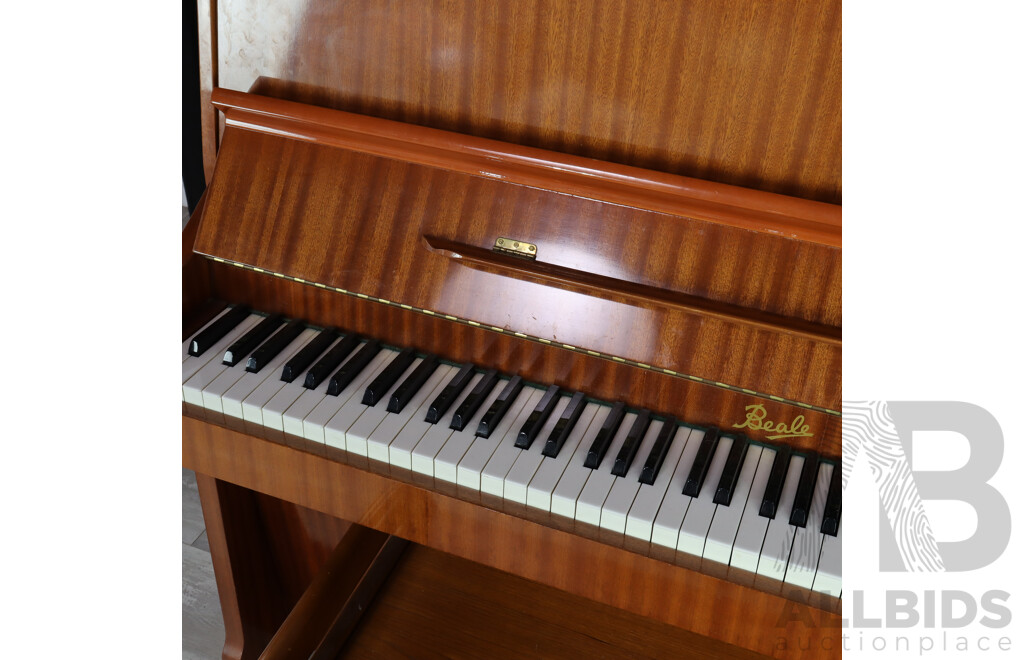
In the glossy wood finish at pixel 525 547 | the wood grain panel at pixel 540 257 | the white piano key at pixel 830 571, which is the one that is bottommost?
the glossy wood finish at pixel 525 547

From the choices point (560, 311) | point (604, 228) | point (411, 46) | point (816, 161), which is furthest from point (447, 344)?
point (816, 161)

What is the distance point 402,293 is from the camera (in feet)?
4.37

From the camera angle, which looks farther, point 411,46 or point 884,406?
point 411,46

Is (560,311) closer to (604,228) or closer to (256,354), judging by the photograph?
(604,228)

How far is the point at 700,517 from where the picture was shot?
1.14 metres

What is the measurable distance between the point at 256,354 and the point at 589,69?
690 mm

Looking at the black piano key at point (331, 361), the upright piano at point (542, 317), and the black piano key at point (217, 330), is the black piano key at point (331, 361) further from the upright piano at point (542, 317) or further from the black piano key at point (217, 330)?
the black piano key at point (217, 330)

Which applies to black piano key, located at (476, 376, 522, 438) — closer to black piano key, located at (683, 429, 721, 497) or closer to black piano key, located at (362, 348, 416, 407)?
black piano key, located at (362, 348, 416, 407)

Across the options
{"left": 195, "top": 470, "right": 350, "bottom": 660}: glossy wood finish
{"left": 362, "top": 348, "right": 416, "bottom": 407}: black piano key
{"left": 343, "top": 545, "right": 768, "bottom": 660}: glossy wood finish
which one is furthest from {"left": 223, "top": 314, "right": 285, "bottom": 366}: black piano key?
{"left": 343, "top": 545, "right": 768, "bottom": 660}: glossy wood finish

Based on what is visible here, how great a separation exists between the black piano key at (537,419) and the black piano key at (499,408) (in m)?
0.04

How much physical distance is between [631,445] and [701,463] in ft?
0.33

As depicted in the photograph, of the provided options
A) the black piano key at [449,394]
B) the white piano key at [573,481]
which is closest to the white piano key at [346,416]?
the black piano key at [449,394]

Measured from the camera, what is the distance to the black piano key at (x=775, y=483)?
44.8 inches

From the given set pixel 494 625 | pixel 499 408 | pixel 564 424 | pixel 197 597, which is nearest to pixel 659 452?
pixel 564 424
